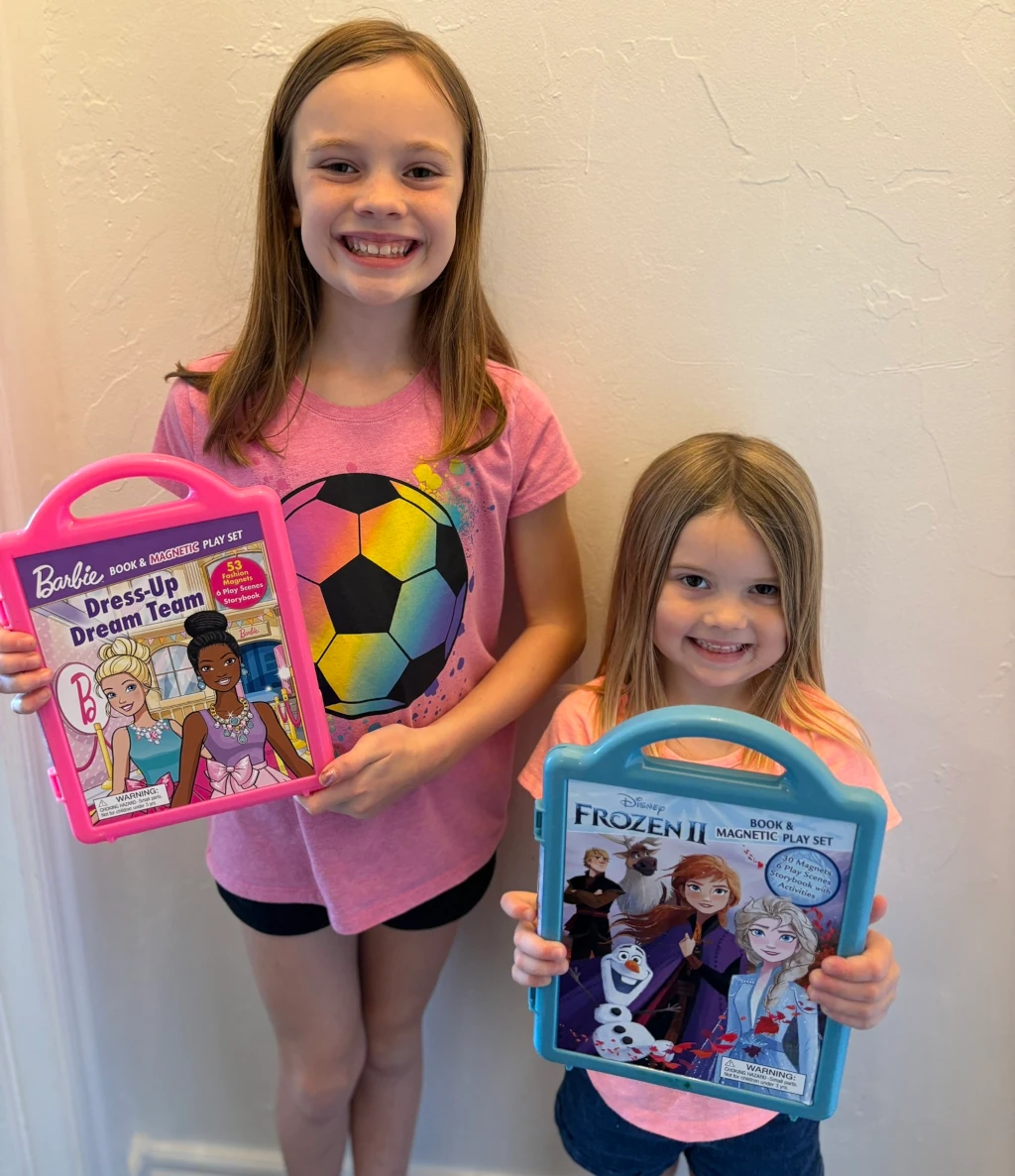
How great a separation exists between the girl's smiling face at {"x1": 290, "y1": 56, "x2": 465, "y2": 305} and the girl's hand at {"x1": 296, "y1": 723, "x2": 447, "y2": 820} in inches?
13.1

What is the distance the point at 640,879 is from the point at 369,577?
309 millimetres

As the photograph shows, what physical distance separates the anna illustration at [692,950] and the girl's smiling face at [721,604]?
16 cm

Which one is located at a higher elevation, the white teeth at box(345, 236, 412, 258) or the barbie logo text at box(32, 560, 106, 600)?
the white teeth at box(345, 236, 412, 258)

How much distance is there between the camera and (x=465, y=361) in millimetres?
769

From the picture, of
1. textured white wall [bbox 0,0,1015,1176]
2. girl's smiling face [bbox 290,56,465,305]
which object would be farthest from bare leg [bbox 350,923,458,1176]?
girl's smiling face [bbox 290,56,465,305]

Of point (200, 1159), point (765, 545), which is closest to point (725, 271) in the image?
point (765, 545)

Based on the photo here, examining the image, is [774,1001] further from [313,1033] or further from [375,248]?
[375,248]

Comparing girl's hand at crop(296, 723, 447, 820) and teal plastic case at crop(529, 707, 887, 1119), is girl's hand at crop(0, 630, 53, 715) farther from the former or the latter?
teal plastic case at crop(529, 707, 887, 1119)

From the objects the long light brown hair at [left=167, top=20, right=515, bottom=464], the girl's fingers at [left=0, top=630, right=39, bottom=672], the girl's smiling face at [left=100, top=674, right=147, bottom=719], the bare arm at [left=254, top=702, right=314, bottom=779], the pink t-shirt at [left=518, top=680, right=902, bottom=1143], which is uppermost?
the long light brown hair at [left=167, top=20, right=515, bottom=464]

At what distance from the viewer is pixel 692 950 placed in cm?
62

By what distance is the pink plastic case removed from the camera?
0.62 meters

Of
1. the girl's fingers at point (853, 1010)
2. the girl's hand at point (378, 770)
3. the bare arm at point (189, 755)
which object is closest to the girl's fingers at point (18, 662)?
the bare arm at point (189, 755)

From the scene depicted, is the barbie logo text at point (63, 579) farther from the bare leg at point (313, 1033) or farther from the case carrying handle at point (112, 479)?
the bare leg at point (313, 1033)

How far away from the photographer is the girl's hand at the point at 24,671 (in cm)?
63
